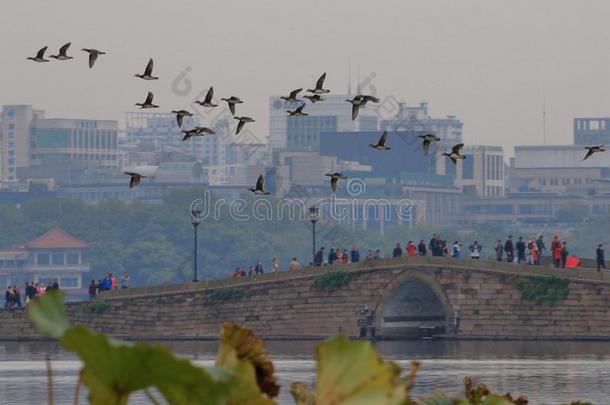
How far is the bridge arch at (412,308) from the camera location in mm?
54844

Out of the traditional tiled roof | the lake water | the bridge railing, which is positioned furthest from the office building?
the lake water

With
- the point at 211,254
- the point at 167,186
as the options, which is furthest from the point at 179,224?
the point at 167,186

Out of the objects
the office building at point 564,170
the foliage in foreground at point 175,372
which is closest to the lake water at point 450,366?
the foliage in foreground at point 175,372

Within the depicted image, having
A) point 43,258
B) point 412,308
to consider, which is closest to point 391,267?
point 412,308

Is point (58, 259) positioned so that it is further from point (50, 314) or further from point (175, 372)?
point (175, 372)

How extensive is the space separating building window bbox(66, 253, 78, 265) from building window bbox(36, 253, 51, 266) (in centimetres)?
381

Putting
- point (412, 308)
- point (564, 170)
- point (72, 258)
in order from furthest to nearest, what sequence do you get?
point (564, 170) → point (72, 258) → point (412, 308)

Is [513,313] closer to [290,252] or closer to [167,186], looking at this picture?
[290,252]

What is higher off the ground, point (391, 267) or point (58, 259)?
point (391, 267)

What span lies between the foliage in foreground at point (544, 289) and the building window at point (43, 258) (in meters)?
92.6

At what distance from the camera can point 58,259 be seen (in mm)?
140500

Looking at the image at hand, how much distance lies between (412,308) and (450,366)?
1760cm

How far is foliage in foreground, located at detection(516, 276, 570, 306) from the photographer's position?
51094mm

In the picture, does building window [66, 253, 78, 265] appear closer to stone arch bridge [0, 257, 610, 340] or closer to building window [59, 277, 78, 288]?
building window [59, 277, 78, 288]
